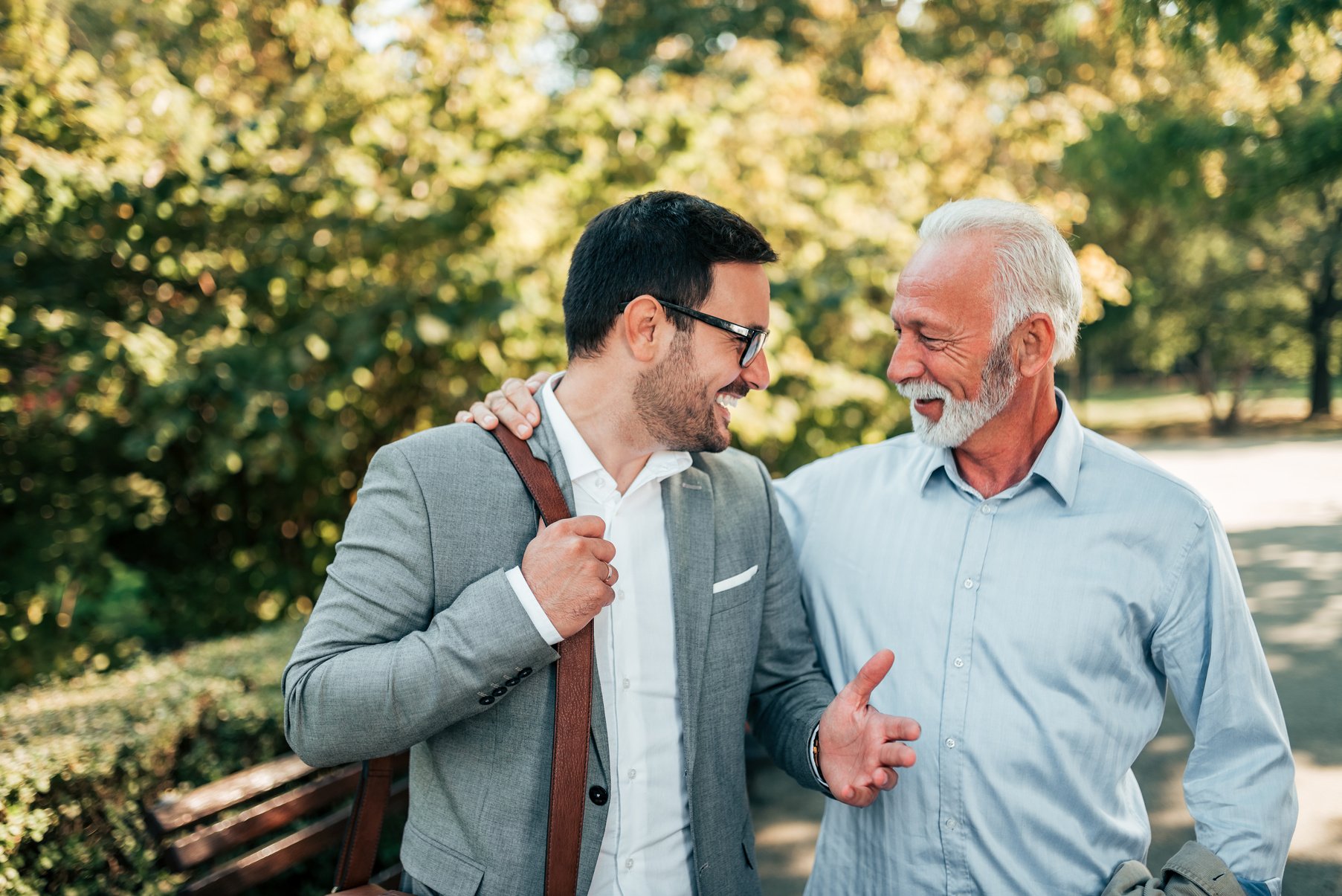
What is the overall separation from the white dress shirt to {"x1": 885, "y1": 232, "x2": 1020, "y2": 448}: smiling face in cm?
63

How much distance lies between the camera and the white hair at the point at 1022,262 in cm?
220

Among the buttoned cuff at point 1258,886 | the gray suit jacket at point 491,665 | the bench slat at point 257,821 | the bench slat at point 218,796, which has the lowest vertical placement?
the bench slat at point 257,821

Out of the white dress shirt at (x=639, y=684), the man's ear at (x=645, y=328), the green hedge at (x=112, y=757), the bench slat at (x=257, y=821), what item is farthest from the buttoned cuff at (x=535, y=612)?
the green hedge at (x=112, y=757)

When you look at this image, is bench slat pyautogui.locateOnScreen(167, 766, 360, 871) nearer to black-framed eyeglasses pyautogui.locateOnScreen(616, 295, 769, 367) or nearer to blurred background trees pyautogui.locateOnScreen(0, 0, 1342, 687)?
black-framed eyeglasses pyautogui.locateOnScreen(616, 295, 769, 367)

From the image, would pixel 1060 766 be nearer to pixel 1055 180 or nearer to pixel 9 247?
pixel 9 247

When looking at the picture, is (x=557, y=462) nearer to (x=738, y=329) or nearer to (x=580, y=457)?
(x=580, y=457)

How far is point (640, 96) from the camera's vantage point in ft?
21.6

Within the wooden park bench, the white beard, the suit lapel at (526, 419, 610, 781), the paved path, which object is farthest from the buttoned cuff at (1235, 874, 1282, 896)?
the wooden park bench

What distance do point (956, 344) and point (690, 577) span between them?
847mm

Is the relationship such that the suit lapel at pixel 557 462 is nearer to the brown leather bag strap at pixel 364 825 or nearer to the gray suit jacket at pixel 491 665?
the gray suit jacket at pixel 491 665

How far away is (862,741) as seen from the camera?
6.64 feet

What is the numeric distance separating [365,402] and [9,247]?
2.11 m

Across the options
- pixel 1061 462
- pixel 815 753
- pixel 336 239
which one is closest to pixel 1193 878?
pixel 815 753

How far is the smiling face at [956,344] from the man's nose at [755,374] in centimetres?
33
